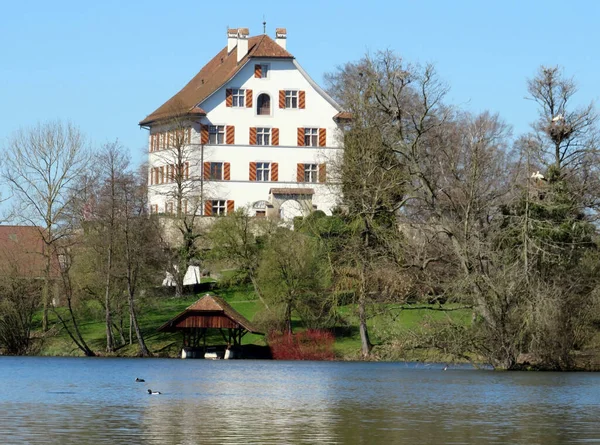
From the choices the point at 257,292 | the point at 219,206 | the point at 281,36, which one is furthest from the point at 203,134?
the point at 257,292

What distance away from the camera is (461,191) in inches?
2003

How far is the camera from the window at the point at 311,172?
286 feet

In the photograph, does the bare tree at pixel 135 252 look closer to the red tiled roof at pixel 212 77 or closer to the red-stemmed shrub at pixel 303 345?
the red-stemmed shrub at pixel 303 345

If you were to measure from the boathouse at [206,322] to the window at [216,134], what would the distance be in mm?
25994

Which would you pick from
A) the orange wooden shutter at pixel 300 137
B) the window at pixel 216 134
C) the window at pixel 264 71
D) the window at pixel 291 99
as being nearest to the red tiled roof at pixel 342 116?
the orange wooden shutter at pixel 300 137

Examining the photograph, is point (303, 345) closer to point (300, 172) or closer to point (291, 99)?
point (300, 172)

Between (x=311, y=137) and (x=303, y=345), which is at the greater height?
(x=311, y=137)

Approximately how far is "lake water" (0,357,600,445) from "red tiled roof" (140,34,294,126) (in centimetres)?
4329

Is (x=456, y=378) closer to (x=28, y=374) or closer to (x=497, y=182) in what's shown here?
(x=28, y=374)

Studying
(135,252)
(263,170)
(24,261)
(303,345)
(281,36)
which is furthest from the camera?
(281,36)

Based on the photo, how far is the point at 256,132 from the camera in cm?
8812

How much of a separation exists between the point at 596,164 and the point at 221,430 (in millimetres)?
39725

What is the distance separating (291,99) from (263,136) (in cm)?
339

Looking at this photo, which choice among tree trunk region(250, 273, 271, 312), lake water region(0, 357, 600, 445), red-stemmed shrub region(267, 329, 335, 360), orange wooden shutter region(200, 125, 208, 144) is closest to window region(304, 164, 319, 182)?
orange wooden shutter region(200, 125, 208, 144)
